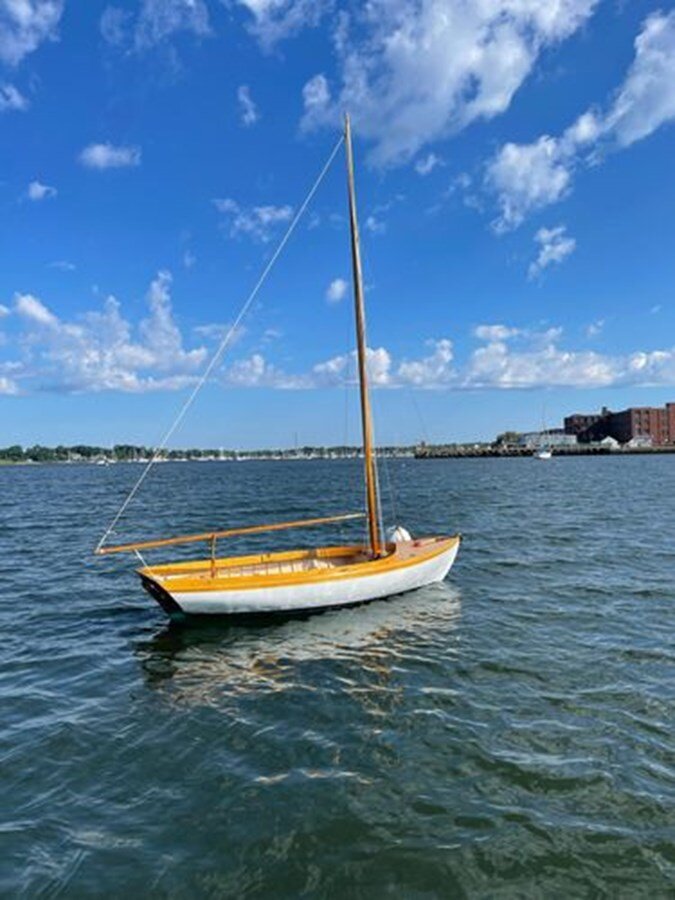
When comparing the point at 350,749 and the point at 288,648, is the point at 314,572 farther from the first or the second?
the point at 350,749

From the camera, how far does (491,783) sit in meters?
9.10

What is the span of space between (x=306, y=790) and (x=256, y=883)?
2.02 m

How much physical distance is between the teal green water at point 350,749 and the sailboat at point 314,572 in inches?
30.3

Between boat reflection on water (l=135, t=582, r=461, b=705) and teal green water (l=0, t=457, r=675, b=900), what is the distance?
0.09 m

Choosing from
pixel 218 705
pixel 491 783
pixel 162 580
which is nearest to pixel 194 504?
pixel 162 580

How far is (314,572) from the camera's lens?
18.3 metres

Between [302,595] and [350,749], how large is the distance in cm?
794

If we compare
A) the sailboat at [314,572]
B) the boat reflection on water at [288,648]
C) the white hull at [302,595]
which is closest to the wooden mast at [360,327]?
the sailboat at [314,572]

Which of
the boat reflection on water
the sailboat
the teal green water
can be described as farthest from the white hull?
the teal green water

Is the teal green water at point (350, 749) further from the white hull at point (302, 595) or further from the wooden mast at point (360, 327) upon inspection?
the wooden mast at point (360, 327)

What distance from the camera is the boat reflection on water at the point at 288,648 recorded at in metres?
13.5

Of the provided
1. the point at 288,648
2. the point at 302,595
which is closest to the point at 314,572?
the point at 302,595

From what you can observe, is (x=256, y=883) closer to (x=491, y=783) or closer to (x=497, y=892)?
(x=497, y=892)

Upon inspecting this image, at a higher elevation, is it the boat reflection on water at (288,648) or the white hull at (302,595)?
the white hull at (302,595)
